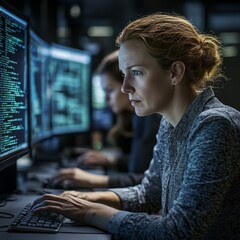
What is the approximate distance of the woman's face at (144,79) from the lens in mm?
1229

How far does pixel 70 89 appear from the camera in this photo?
2457 mm

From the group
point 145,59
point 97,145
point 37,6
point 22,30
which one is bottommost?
point 97,145

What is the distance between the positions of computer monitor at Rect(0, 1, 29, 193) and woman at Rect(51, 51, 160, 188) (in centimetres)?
26

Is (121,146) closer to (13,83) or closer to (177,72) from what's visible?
(13,83)

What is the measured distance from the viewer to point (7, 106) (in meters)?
1.30

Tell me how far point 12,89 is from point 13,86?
15mm

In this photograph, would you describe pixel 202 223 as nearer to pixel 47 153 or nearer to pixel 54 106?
pixel 54 106

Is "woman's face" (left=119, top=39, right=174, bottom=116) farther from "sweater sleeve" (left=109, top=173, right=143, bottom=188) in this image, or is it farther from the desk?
"sweater sleeve" (left=109, top=173, right=143, bottom=188)

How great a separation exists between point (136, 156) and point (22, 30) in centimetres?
81

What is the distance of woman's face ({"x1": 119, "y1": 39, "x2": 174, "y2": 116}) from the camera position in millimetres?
1229

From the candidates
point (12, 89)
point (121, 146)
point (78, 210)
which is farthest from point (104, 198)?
point (121, 146)

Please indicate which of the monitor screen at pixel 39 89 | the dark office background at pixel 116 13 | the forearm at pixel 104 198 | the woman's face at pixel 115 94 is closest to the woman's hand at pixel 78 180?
the monitor screen at pixel 39 89

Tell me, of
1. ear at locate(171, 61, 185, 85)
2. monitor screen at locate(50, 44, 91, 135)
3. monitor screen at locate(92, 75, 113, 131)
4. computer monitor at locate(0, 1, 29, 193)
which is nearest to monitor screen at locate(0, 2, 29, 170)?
computer monitor at locate(0, 1, 29, 193)

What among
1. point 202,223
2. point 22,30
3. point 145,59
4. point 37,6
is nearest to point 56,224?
point 202,223
